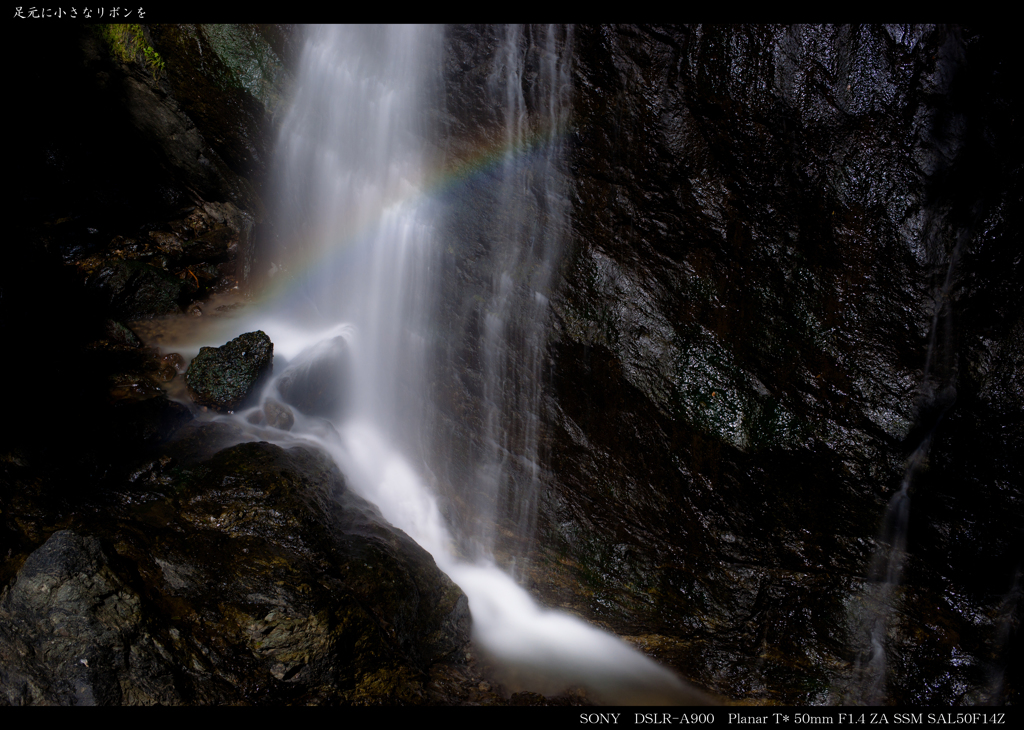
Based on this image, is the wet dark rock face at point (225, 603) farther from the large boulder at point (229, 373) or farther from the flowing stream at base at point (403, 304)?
the large boulder at point (229, 373)

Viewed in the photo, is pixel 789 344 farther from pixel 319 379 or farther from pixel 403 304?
pixel 319 379

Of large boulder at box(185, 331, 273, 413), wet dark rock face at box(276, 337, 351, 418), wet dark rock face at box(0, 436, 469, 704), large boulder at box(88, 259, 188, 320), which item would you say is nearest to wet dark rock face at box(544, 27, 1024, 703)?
wet dark rock face at box(0, 436, 469, 704)

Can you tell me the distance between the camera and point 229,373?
6797 mm

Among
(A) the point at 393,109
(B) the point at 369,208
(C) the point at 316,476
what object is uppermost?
(A) the point at 393,109

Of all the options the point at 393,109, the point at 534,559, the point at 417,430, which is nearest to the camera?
the point at 534,559

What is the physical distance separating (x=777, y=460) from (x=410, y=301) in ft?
15.0

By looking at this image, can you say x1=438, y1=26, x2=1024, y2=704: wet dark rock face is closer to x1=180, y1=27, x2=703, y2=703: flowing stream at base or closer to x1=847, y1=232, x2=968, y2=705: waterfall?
x1=847, y1=232, x2=968, y2=705: waterfall

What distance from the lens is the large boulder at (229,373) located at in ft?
21.9

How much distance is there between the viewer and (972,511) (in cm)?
430

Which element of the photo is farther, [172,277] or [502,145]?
[172,277]

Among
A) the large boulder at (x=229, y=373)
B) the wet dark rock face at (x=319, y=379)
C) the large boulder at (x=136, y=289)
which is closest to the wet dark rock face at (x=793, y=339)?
the wet dark rock face at (x=319, y=379)

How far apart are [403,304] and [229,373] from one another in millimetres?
2405

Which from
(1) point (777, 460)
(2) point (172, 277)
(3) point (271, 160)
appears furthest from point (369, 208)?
(1) point (777, 460)

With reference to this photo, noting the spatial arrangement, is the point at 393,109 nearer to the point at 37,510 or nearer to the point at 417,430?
the point at 417,430
